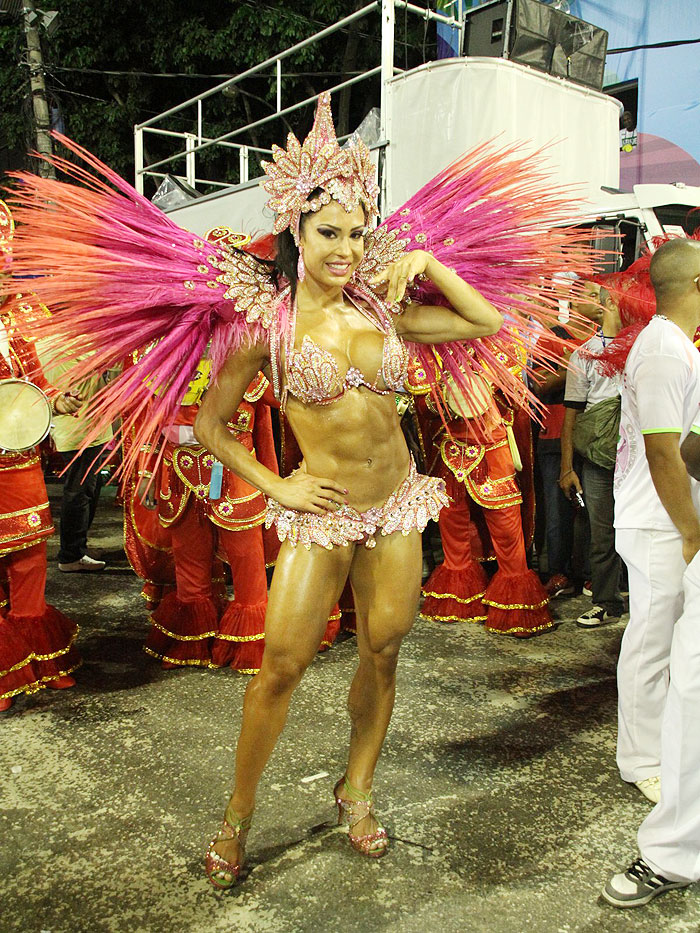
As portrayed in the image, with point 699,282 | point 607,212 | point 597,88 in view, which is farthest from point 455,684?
point 597,88

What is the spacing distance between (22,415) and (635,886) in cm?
293

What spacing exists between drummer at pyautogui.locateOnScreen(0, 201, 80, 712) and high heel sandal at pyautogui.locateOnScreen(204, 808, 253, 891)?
1.67m

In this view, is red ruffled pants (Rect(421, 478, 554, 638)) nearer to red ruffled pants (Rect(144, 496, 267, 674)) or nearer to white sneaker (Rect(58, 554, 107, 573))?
red ruffled pants (Rect(144, 496, 267, 674))

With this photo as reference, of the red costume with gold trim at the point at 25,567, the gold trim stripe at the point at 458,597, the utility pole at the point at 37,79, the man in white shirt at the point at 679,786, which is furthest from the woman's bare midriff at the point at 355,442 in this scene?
the utility pole at the point at 37,79

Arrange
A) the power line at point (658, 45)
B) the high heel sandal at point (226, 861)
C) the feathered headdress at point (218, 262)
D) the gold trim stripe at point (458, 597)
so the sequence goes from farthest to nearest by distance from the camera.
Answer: the power line at point (658, 45)
the gold trim stripe at point (458, 597)
the high heel sandal at point (226, 861)
the feathered headdress at point (218, 262)

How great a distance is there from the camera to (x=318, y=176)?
7.43 feet

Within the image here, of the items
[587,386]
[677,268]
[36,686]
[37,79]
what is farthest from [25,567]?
[37,79]

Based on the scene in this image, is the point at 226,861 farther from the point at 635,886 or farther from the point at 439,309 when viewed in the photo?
the point at 439,309

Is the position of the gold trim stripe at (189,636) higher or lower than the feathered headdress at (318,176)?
lower

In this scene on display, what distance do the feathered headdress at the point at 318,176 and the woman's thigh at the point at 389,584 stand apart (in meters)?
0.97

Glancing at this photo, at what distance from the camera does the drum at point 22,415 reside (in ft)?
11.4

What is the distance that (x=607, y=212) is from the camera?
621cm

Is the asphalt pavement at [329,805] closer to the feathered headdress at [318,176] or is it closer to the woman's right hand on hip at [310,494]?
the woman's right hand on hip at [310,494]

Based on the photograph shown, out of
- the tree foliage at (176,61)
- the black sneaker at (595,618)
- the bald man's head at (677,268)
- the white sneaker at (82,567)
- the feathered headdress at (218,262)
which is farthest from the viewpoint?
the tree foliage at (176,61)
